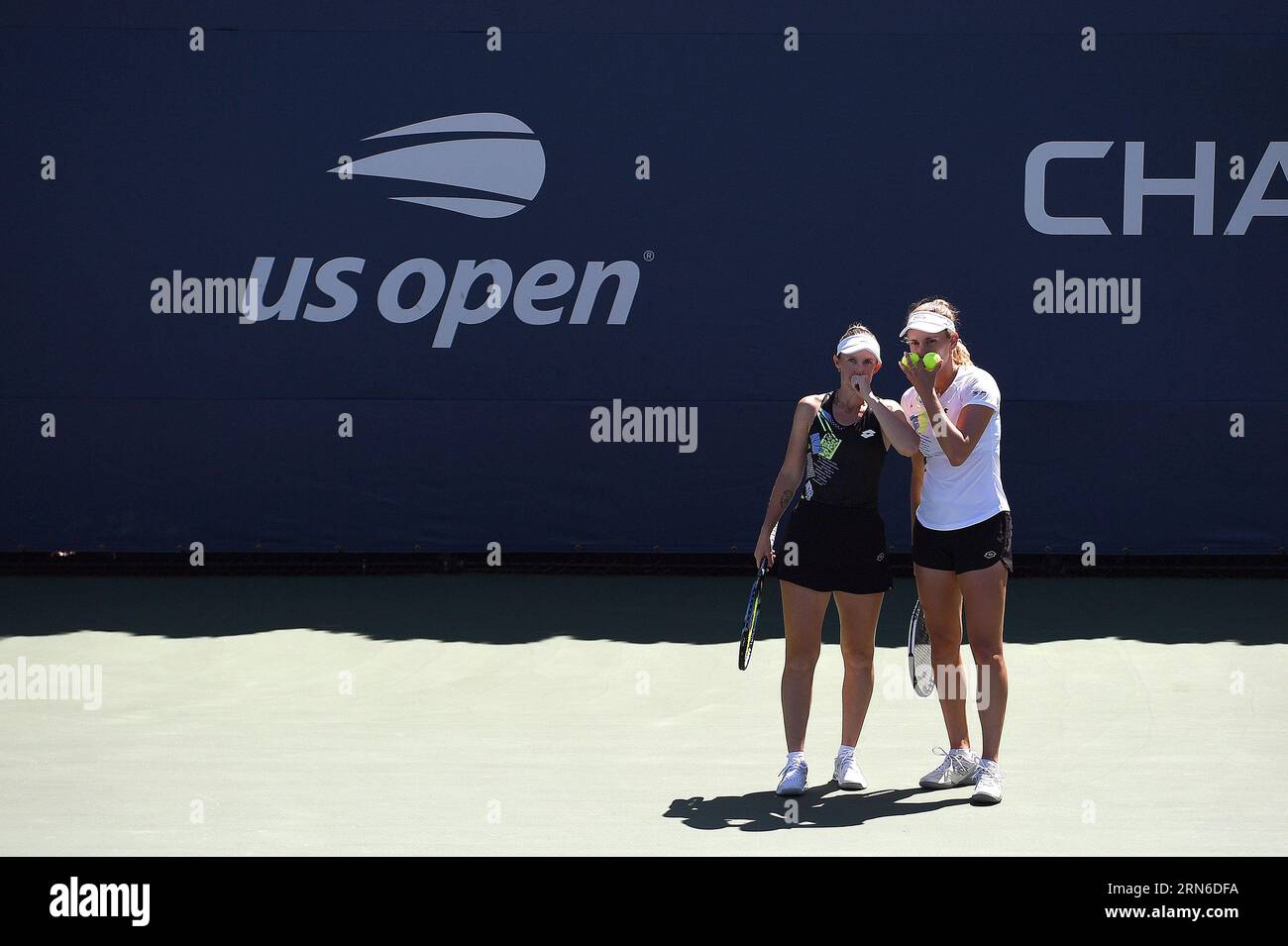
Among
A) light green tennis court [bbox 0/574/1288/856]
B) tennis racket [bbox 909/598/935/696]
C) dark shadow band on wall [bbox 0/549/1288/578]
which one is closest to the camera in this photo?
light green tennis court [bbox 0/574/1288/856]

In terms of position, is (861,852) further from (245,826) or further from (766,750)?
(245,826)

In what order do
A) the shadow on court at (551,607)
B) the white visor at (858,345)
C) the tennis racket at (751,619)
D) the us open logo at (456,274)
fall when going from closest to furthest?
the white visor at (858,345), the tennis racket at (751,619), the shadow on court at (551,607), the us open logo at (456,274)

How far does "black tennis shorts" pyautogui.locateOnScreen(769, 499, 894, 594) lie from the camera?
586cm

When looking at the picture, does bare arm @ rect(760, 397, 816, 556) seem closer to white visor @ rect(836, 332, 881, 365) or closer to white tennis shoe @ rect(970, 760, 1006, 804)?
white visor @ rect(836, 332, 881, 365)

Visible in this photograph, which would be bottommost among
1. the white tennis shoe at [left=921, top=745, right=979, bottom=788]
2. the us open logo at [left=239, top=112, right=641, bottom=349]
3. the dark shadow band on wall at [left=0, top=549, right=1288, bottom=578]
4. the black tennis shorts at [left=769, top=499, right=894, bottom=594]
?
the white tennis shoe at [left=921, top=745, right=979, bottom=788]

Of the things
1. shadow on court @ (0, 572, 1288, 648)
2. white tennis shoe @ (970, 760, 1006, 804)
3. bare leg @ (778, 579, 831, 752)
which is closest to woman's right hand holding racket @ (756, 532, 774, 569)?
bare leg @ (778, 579, 831, 752)

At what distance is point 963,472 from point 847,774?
1.18 meters

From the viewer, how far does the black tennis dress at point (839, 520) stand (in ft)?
19.2

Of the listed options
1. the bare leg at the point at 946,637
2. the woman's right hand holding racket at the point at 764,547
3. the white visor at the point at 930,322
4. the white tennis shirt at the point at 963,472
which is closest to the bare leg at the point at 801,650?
the woman's right hand holding racket at the point at 764,547

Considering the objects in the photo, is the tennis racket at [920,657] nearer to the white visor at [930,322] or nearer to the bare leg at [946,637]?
the bare leg at [946,637]

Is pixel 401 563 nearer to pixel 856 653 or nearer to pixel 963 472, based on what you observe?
pixel 856 653

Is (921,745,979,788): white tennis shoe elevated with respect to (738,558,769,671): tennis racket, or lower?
lower

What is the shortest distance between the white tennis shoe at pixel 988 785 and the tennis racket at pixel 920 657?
468 mm

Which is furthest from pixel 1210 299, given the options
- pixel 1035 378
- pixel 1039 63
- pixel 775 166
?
pixel 775 166
